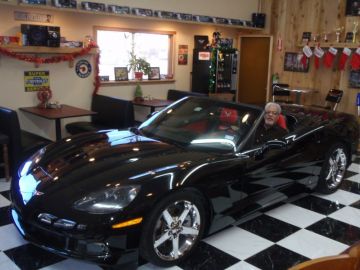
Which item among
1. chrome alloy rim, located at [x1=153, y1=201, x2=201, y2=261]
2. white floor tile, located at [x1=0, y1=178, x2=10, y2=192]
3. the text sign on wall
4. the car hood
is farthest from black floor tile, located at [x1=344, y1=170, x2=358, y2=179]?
the text sign on wall

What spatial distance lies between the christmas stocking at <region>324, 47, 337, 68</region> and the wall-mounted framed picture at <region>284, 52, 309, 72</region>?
499mm

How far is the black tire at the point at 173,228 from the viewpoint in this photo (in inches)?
96.6

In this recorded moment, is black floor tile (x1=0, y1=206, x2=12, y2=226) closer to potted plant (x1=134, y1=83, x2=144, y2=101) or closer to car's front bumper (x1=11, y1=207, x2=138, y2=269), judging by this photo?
car's front bumper (x1=11, y1=207, x2=138, y2=269)

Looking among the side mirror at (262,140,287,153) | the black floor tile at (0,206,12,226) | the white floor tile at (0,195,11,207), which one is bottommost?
the white floor tile at (0,195,11,207)

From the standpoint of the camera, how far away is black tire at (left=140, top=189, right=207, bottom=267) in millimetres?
2453

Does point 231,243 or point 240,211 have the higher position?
point 240,211

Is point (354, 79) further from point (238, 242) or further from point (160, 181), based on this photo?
point (160, 181)

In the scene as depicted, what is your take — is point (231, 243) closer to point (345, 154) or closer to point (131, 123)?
point (345, 154)

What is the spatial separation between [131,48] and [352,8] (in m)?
4.02

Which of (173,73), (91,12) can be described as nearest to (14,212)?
(91,12)

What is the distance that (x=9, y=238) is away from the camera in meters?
3.00

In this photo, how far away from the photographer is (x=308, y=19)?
8.01m

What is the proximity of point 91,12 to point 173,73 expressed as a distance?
221cm

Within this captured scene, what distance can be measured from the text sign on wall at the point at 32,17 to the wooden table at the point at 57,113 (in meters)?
1.22
